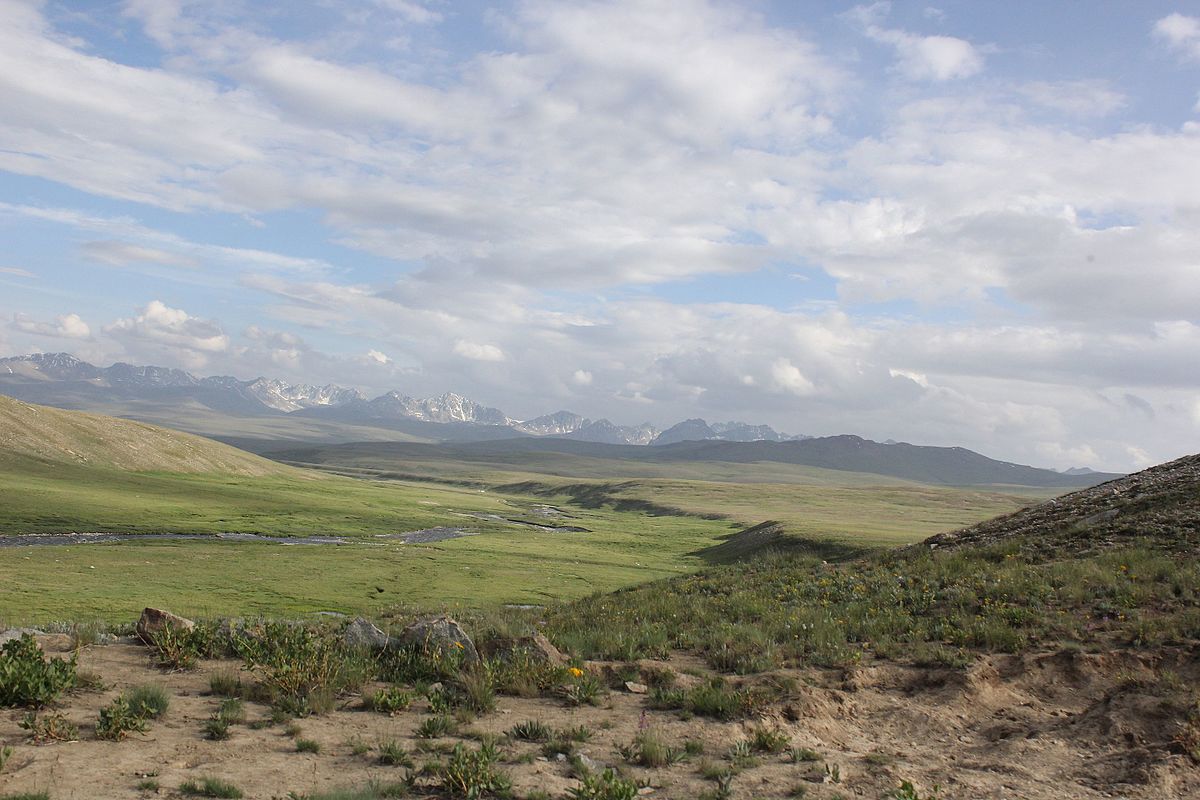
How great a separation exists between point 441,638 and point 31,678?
253 inches

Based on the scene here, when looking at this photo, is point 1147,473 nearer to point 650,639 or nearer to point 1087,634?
point 1087,634

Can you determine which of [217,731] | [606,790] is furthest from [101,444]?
[606,790]

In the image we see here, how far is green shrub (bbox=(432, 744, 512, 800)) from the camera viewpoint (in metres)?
8.76

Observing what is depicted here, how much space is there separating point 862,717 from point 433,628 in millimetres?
8179

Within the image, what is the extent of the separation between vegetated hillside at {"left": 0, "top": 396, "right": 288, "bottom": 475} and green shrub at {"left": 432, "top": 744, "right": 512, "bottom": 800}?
121 meters

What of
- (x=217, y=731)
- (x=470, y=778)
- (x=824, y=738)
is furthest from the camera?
(x=824, y=738)

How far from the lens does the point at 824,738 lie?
1139cm

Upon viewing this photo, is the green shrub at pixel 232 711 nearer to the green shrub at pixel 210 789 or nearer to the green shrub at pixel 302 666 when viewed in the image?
the green shrub at pixel 302 666

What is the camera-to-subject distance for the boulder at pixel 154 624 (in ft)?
49.1

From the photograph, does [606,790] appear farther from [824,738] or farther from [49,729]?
[49,729]

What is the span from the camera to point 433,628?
14758 mm

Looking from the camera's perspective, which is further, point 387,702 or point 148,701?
point 387,702

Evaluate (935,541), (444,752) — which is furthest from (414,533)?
(444,752)

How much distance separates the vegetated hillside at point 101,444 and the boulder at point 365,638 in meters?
114
